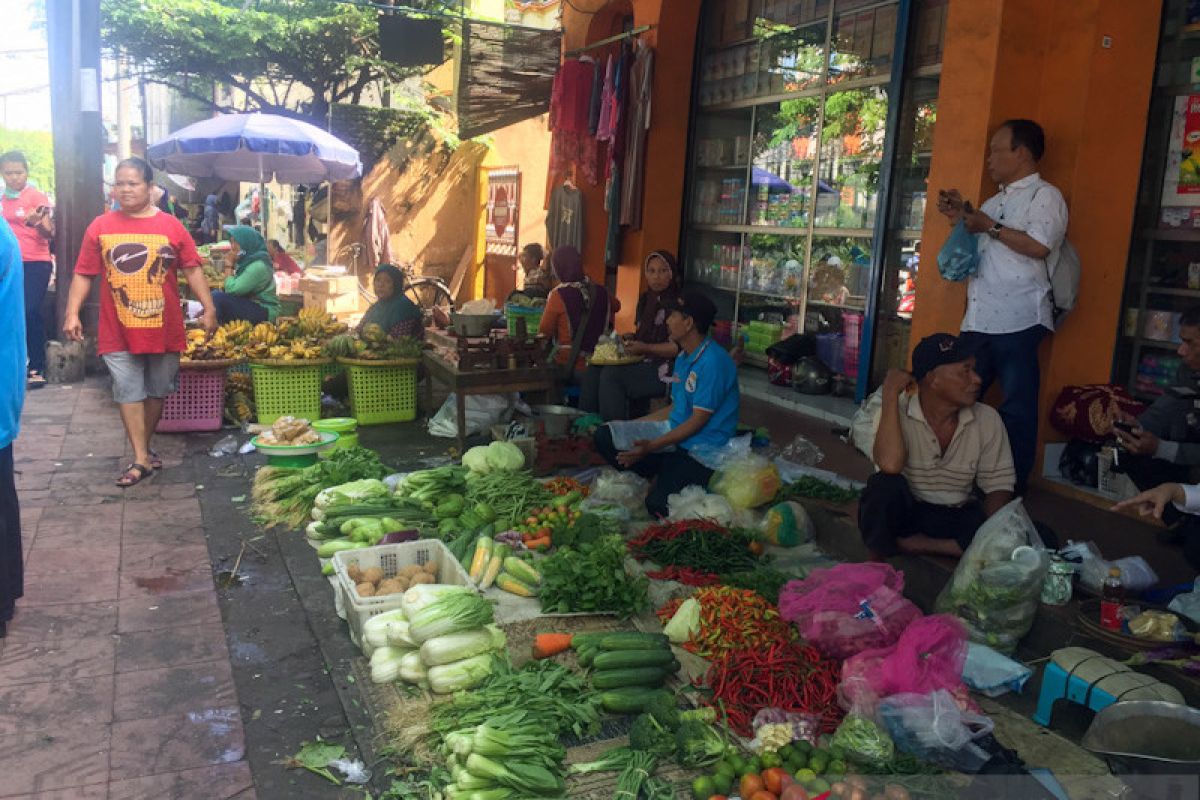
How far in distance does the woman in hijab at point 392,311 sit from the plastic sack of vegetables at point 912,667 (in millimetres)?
5786

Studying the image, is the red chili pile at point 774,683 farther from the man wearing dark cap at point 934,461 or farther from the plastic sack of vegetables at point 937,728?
the man wearing dark cap at point 934,461

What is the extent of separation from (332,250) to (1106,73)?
15.0 meters

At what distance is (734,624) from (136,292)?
14.7 feet

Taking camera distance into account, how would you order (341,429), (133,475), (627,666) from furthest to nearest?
1. (341,429)
2. (133,475)
3. (627,666)

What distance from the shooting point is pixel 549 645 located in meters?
3.76

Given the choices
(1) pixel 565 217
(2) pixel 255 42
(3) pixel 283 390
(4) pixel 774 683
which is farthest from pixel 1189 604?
(2) pixel 255 42

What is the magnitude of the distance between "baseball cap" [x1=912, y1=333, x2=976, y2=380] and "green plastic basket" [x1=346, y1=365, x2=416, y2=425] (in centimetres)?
488

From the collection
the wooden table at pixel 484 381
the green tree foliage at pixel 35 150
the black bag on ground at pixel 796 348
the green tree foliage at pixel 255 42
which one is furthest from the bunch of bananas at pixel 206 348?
the green tree foliage at pixel 35 150

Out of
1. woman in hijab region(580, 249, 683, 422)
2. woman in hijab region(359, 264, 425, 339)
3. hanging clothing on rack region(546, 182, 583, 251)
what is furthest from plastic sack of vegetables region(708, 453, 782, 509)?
hanging clothing on rack region(546, 182, 583, 251)

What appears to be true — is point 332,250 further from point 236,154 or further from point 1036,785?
point 1036,785

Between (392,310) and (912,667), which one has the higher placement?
(392,310)

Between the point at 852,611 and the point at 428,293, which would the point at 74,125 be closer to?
the point at 428,293

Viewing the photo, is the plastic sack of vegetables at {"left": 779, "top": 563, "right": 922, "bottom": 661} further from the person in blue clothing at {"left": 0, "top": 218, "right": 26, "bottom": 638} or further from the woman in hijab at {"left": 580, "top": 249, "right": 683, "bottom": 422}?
the person in blue clothing at {"left": 0, "top": 218, "right": 26, "bottom": 638}

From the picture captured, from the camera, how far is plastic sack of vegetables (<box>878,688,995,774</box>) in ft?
9.79
